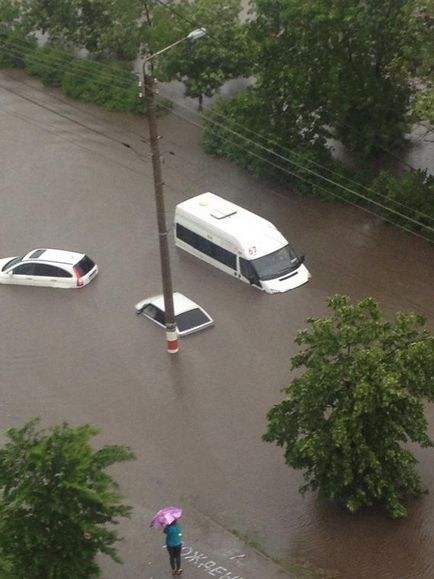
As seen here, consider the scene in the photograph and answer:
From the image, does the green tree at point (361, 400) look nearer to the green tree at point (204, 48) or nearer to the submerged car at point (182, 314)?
the submerged car at point (182, 314)

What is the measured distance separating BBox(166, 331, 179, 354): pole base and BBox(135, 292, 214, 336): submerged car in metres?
0.49

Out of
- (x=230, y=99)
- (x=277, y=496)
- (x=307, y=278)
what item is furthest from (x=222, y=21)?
(x=277, y=496)

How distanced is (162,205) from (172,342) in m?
3.35

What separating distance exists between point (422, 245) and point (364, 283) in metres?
2.30

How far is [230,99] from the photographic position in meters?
31.7

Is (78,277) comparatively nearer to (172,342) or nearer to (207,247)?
(207,247)

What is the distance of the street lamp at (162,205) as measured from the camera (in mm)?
19484

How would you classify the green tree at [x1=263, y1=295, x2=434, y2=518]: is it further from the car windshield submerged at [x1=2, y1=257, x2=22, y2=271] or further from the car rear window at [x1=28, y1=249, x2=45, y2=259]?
the car windshield submerged at [x1=2, y1=257, x2=22, y2=271]

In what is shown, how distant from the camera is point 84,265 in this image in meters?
25.7

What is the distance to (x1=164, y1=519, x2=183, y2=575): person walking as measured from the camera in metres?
16.1

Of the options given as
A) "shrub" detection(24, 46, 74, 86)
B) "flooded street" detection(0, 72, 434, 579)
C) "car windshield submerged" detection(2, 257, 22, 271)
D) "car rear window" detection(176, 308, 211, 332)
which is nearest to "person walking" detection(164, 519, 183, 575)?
"flooded street" detection(0, 72, 434, 579)

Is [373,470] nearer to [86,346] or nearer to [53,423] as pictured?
[53,423]

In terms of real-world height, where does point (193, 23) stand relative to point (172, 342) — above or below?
above

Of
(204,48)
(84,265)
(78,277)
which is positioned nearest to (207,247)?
(84,265)
